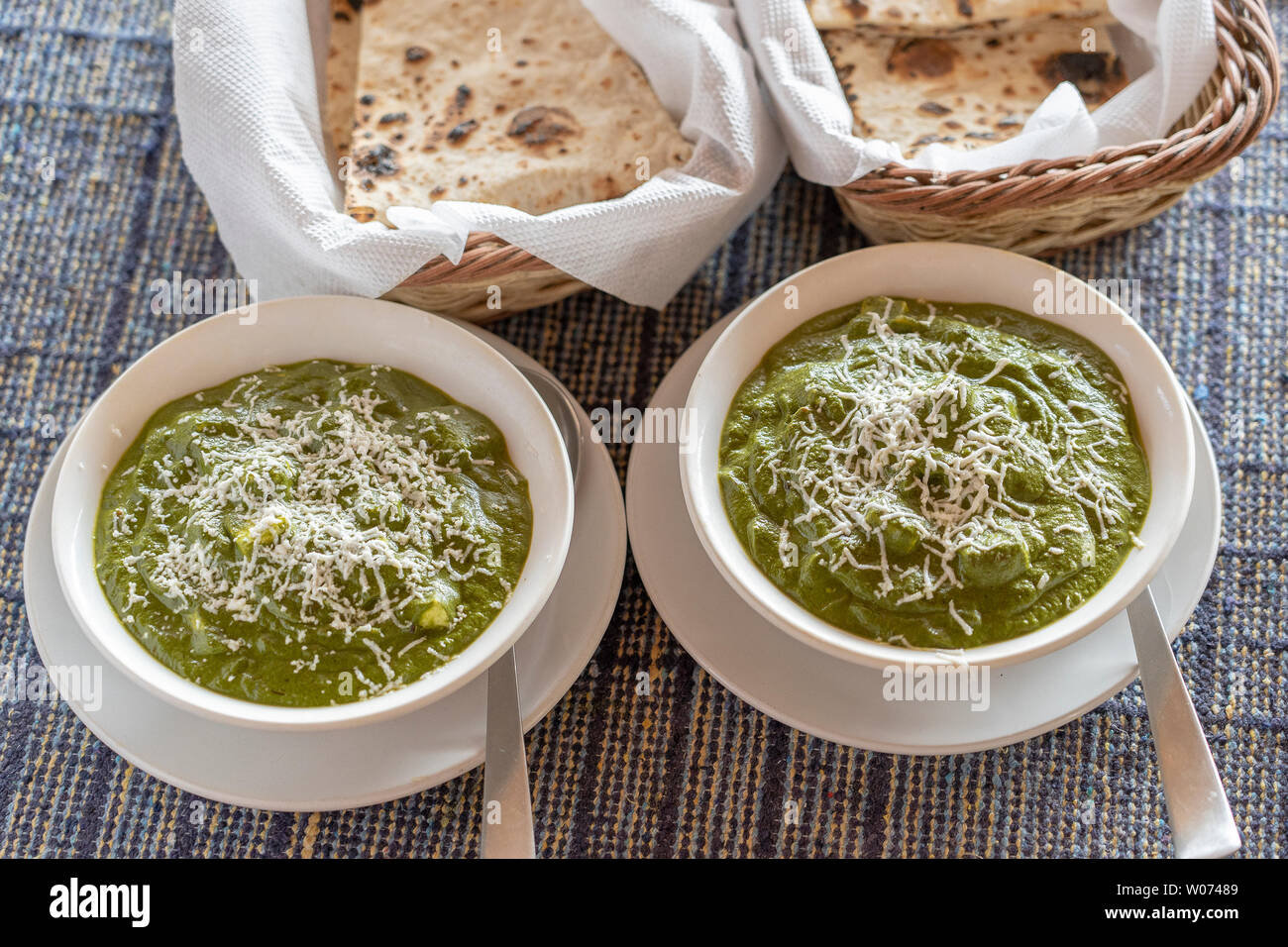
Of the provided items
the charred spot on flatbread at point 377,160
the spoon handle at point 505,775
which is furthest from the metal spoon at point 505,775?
the charred spot on flatbread at point 377,160

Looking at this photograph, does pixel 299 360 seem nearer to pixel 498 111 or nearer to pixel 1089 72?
pixel 498 111

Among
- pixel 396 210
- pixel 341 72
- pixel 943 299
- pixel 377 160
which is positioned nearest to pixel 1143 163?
pixel 943 299

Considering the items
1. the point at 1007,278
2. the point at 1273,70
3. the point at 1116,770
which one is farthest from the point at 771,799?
the point at 1273,70

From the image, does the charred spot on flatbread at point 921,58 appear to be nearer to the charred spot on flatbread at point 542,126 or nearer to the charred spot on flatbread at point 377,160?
the charred spot on flatbread at point 542,126

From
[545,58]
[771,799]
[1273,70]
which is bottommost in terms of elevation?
[771,799]

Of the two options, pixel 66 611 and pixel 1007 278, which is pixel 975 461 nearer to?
pixel 1007 278

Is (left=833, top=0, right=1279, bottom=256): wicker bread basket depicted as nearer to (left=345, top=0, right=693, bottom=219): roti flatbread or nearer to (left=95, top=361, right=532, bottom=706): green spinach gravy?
(left=345, top=0, right=693, bottom=219): roti flatbread

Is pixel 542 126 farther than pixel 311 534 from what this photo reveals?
Yes
